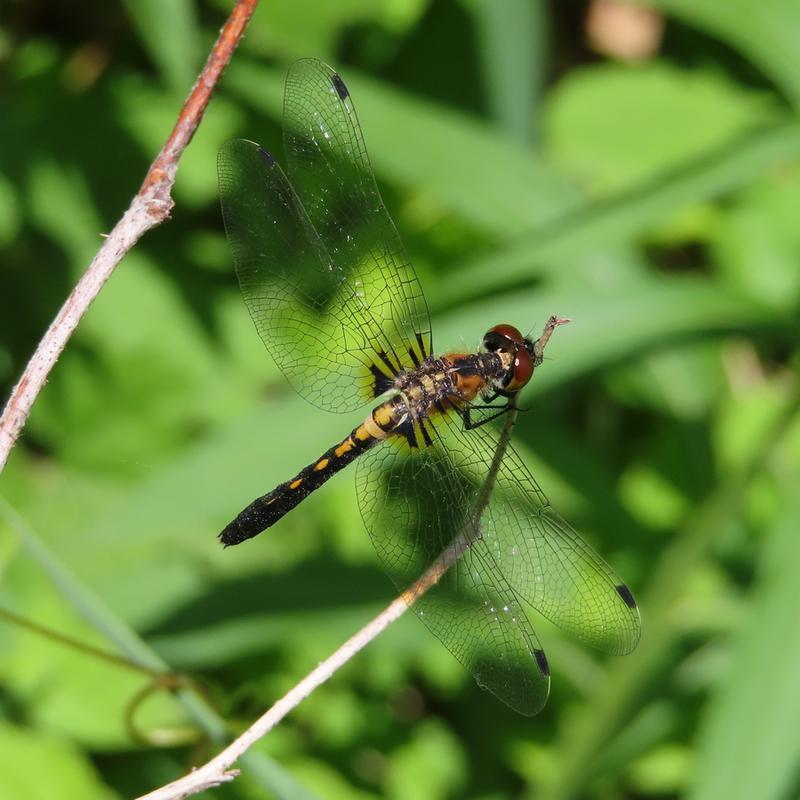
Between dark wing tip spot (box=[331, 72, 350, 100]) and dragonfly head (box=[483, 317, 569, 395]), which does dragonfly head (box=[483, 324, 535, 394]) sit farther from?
dark wing tip spot (box=[331, 72, 350, 100])

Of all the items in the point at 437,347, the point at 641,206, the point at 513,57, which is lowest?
the point at 437,347

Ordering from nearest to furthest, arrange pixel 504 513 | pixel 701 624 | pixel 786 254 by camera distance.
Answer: pixel 504 513 → pixel 701 624 → pixel 786 254

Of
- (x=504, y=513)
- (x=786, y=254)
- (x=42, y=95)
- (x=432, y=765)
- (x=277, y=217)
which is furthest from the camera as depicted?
(x=786, y=254)

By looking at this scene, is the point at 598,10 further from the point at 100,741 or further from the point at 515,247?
the point at 100,741

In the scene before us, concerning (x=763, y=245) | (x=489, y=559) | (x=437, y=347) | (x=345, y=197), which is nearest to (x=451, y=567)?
(x=489, y=559)

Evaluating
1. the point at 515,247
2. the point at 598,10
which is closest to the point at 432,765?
the point at 515,247

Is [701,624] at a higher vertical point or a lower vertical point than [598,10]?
lower

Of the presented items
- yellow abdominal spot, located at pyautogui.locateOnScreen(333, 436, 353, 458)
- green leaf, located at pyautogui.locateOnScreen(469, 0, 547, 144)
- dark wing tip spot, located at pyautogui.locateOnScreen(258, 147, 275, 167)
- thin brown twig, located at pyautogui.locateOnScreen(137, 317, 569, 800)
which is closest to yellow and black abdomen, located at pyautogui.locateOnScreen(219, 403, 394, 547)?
yellow abdominal spot, located at pyautogui.locateOnScreen(333, 436, 353, 458)

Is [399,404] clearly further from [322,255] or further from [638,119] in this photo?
[638,119]
